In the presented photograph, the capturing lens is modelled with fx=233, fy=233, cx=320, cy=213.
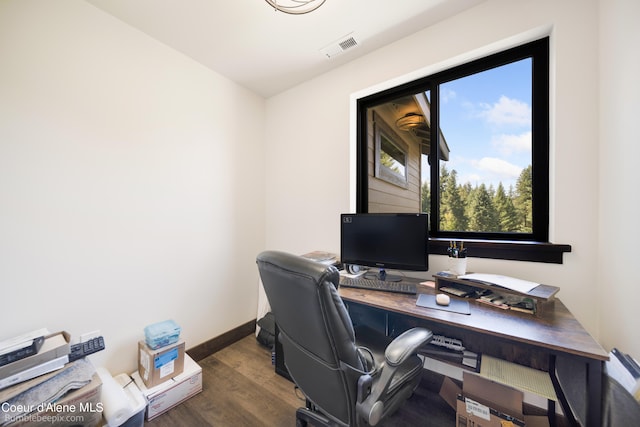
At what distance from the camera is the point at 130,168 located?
5.74ft

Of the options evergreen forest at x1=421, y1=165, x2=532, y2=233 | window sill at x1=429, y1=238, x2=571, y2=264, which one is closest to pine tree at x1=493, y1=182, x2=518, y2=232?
evergreen forest at x1=421, y1=165, x2=532, y2=233

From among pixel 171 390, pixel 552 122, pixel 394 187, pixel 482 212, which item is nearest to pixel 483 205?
pixel 482 212

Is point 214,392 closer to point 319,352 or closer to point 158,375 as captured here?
point 158,375

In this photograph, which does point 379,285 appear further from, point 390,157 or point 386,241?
point 390,157

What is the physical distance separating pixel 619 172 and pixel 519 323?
2.91 feet

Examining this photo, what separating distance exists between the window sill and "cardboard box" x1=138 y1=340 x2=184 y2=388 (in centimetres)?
208

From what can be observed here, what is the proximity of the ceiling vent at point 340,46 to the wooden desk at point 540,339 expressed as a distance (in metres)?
1.97

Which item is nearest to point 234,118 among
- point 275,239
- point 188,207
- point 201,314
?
point 188,207

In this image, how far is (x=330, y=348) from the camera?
908 mm

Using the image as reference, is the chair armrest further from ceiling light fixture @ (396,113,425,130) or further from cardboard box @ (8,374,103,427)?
ceiling light fixture @ (396,113,425,130)

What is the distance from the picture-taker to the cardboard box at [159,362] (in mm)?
1584

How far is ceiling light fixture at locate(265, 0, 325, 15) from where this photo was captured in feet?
4.50

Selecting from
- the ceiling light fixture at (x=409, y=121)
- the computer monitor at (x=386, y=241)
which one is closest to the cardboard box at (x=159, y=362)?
the computer monitor at (x=386, y=241)

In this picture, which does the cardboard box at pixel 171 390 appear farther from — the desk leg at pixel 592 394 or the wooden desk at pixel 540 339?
the desk leg at pixel 592 394
